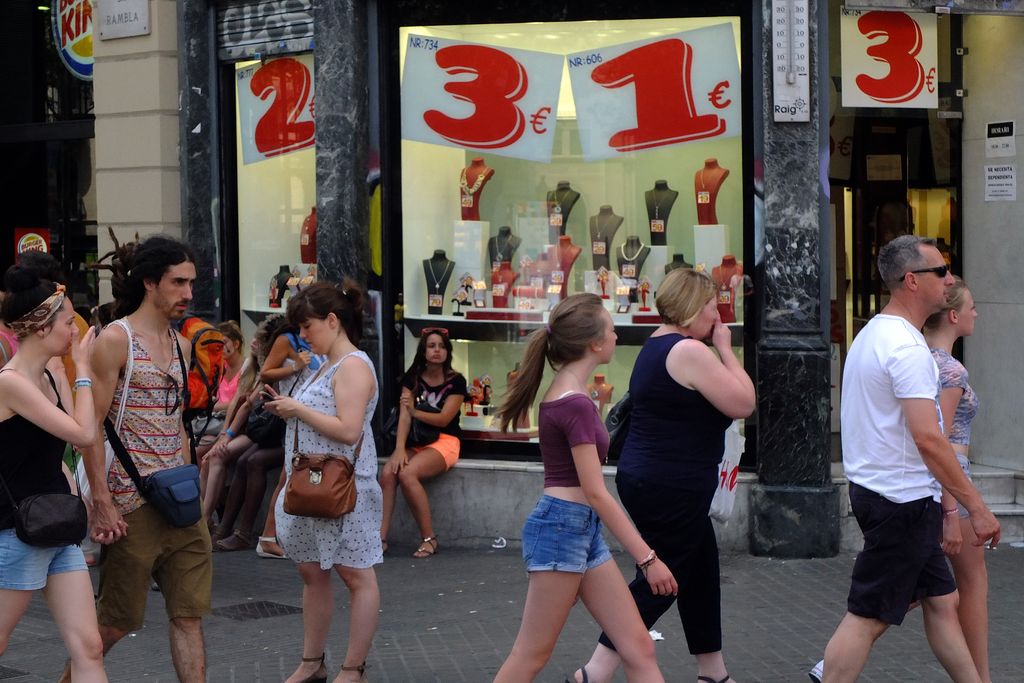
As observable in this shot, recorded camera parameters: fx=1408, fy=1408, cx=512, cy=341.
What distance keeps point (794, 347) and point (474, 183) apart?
2.59 metres

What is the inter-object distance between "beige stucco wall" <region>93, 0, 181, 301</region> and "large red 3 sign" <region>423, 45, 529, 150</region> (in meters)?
2.48

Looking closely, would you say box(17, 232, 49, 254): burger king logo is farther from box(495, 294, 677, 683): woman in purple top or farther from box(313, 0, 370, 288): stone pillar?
box(495, 294, 677, 683): woman in purple top

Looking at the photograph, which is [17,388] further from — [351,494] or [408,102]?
[408,102]

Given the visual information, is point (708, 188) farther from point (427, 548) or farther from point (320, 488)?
point (320, 488)

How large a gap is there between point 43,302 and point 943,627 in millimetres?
3516

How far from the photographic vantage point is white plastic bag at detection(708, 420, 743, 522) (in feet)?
20.9

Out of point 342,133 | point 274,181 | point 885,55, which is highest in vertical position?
point 885,55

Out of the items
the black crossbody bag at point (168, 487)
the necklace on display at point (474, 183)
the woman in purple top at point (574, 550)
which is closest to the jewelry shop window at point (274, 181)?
the necklace on display at point (474, 183)

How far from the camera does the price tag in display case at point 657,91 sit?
30.5ft

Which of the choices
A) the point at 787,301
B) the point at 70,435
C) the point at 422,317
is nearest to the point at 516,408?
the point at 70,435

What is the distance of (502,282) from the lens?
10008 millimetres

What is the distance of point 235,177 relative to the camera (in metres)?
11.1

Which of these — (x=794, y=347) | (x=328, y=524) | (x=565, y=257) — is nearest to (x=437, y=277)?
(x=565, y=257)

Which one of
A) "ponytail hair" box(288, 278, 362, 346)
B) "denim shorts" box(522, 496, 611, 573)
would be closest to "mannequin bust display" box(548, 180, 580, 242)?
"ponytail hair" box(288, 278, 362, 346)
